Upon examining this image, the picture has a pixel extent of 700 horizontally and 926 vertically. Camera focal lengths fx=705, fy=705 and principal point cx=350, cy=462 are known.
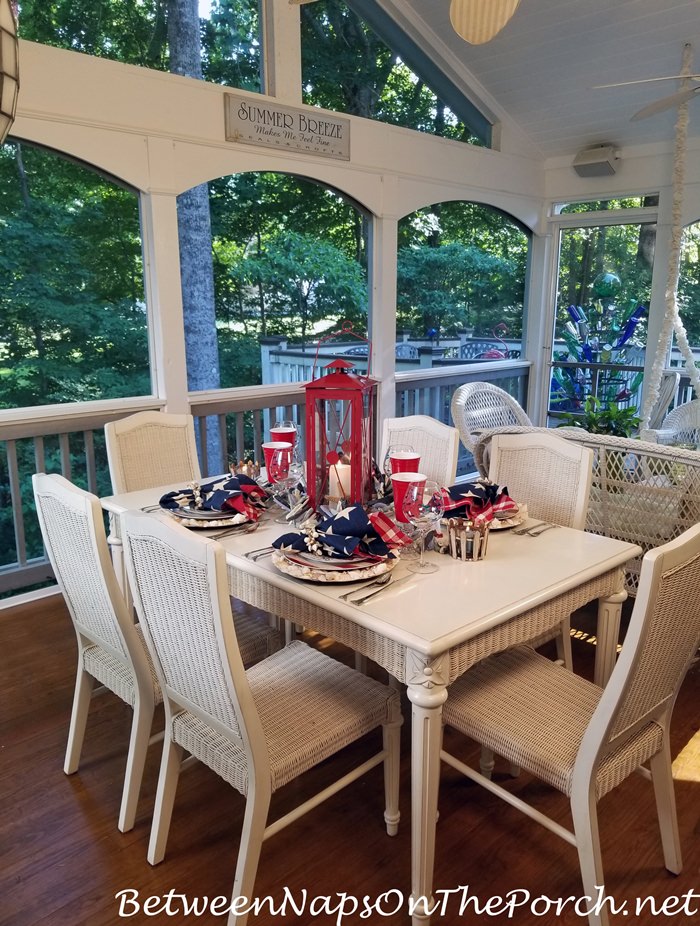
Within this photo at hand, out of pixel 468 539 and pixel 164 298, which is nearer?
pixel 468 539

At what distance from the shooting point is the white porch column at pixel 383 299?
4.91 metres

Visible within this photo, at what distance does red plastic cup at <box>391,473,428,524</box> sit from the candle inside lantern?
0.53ft

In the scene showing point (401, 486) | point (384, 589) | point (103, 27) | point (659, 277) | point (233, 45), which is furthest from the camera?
point (659, 277)

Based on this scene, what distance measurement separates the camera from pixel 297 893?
183 centimetres

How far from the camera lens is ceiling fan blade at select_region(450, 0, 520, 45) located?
7.98 ft

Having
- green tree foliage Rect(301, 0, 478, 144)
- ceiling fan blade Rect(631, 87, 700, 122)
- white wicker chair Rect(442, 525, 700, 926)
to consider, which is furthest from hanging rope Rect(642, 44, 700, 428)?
white wicker chair Rect(442, 525, 700, 926)

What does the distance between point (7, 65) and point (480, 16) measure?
2.29 meters

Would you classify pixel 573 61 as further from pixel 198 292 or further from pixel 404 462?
pixel 404 462

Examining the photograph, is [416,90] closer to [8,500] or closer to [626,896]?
[8,500]

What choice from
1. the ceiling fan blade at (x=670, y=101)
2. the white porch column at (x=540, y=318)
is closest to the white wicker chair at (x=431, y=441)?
the ceiling fan blade at (x=670, y=101)

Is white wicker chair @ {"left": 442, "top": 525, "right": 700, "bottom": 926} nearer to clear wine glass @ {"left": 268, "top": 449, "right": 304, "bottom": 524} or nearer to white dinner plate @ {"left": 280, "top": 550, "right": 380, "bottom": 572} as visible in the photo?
white dinner plate @ {"left": 280, "top": 550, "right": 380, "bottom": 572}

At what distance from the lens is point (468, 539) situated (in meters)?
1.97

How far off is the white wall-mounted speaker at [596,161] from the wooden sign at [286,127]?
89.4 inches

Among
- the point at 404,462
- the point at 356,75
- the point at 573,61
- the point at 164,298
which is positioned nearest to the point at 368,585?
the point at 404,462
